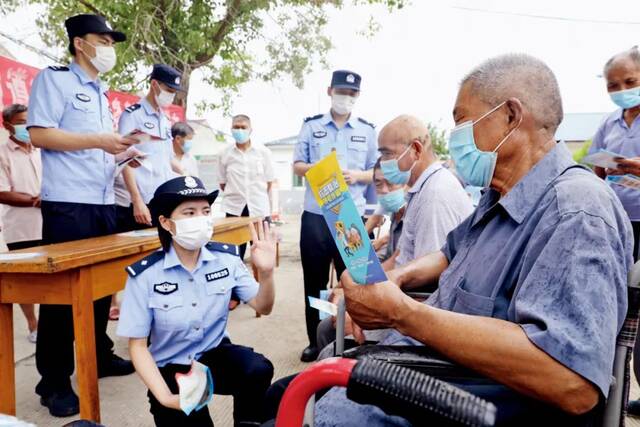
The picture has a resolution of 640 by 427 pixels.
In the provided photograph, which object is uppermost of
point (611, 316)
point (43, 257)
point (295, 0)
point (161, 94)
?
point (295, 0)

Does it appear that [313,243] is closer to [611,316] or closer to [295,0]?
[611,316]

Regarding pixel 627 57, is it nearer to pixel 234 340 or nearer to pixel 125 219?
pixel 234 340

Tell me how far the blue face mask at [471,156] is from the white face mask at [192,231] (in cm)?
103

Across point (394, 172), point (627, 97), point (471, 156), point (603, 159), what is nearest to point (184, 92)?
point (394, 172)

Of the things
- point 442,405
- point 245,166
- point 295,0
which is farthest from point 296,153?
point 295,0

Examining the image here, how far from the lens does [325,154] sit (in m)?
3.23

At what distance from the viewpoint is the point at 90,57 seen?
2494 mm

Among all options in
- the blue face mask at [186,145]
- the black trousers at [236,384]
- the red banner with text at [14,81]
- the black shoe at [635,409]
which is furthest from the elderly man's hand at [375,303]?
the red banner with text at [14,81]

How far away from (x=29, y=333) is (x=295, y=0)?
579 centimetres

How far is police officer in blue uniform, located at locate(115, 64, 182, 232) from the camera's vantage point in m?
3.06

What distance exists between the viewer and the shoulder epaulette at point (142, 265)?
5.57 feet

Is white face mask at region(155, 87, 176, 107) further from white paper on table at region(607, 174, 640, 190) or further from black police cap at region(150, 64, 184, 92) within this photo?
white paper on table at region(607, 174, 640, 190)

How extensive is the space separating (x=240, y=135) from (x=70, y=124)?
2191 millimetres

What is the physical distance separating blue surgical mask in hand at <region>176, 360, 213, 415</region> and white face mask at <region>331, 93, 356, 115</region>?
2238 millimetres
